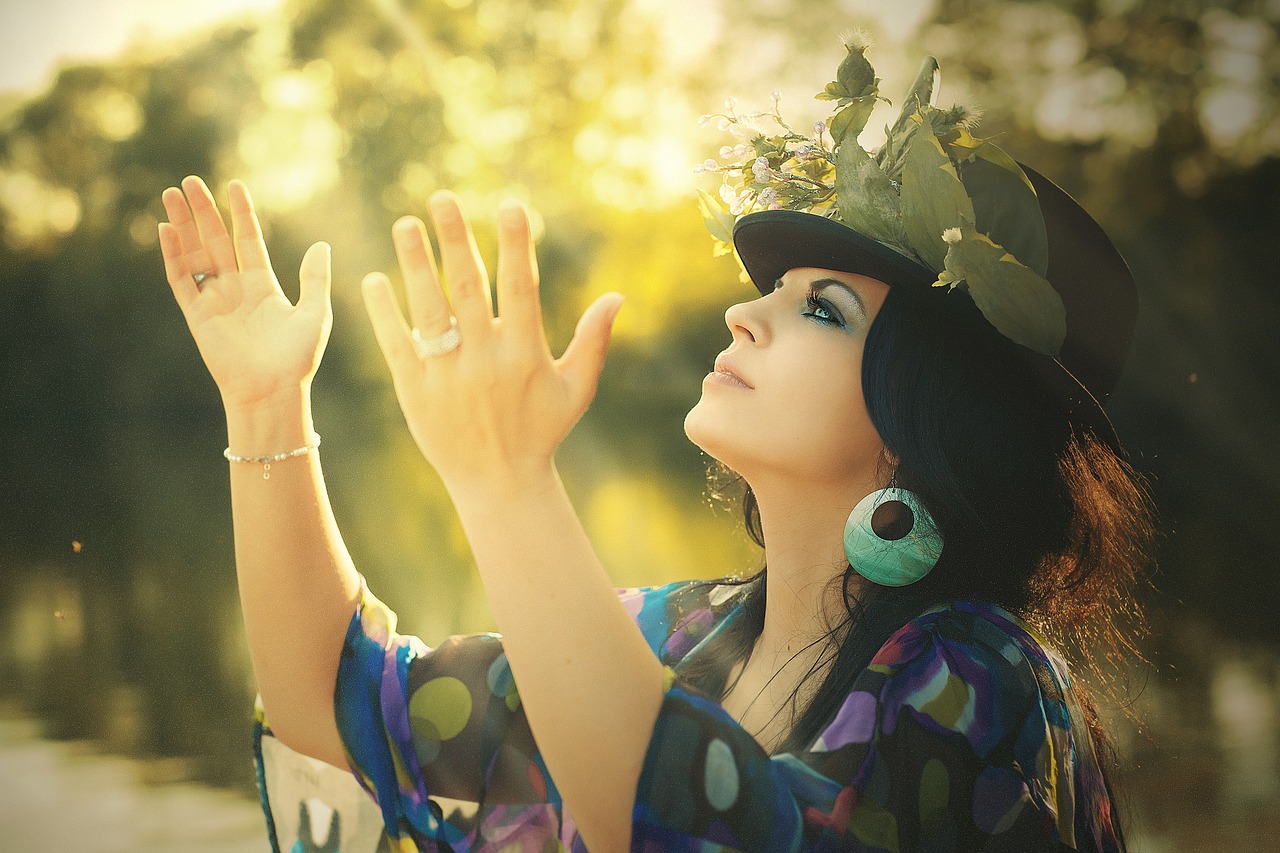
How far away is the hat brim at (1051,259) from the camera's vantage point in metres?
1.67

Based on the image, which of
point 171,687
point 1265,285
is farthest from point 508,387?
point 1265,285

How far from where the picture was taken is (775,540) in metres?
1.75

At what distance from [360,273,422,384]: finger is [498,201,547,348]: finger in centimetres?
10

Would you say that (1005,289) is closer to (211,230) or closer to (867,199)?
(867,199)

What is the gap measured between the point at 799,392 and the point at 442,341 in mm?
686

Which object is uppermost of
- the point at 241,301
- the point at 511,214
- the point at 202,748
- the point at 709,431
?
the point at 511,214

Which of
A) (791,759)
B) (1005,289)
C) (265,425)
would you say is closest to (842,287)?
(1005,289)

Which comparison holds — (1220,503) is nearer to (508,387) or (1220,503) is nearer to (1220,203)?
(1220,203)

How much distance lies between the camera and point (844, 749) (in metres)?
1.36

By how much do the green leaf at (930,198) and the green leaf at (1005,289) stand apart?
3 centimetres

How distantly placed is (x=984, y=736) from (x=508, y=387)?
29.1 inches

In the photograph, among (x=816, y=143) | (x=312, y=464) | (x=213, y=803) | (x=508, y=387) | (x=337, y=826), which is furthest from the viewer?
(x=213, y=803)

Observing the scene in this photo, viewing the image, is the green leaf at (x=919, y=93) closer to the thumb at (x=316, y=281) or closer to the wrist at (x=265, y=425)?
the thumb at (x=316, y=281)

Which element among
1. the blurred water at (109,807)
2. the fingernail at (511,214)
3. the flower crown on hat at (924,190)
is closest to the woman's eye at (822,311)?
the flower crown on hat at (924,190)
